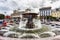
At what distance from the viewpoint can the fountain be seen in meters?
1.93

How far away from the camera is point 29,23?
1.95 metres

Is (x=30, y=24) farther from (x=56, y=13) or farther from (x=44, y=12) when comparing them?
(x=56, y=13)

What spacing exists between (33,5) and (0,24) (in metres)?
0.51

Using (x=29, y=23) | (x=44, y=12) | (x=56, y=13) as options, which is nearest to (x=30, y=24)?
(x=29, y=23)

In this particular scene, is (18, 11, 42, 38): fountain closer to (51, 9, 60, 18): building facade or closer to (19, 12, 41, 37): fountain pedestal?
(19, 12, 41, 37): fountain pedestal

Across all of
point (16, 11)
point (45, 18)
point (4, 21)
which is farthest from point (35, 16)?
point (4, 21)

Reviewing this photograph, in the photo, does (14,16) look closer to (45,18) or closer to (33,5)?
(33,5)

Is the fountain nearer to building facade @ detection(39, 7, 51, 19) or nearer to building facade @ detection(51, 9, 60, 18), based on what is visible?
building facade @ detection(39, 7, 51, 19)

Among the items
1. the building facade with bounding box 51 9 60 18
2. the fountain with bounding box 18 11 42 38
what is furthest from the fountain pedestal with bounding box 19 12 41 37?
the building facade with bounding box 51 9 60 18

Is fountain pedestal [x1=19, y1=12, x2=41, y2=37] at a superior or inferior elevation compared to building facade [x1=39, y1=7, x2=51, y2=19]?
inferior

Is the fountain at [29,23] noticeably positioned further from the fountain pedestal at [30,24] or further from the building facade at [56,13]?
the building facade at [56,13]

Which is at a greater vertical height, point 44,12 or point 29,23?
point 44,12

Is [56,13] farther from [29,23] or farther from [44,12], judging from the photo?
[29,23]

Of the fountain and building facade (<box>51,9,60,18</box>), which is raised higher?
building facade (<box>51,9,60,18</box>)
